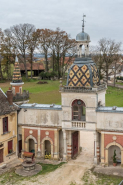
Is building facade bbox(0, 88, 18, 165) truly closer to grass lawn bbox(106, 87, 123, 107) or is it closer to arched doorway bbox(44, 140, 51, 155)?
arched doorway bbox(44, 140, 51, 155)

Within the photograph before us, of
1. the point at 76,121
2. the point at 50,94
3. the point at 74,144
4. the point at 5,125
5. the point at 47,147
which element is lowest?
the point at 47,147

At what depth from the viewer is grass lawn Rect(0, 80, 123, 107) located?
5722cm

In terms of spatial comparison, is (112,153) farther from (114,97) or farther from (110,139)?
(114,97)

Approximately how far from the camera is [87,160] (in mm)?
29109

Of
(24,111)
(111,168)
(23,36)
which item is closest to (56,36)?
(23,36)

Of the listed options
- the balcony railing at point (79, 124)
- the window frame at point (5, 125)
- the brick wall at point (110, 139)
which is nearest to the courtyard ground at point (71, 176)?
the brick wall at point (110, 139)

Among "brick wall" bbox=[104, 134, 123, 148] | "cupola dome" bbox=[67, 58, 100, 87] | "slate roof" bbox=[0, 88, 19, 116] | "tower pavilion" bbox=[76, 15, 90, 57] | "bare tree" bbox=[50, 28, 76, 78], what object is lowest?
"brick wall" bbox=[104, 134, 123, 148]

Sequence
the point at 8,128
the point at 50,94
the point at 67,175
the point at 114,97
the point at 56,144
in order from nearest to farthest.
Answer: the point at 67,175
the point at 8,128
the point at 56,144
the point at 114,97
the point at 50,94

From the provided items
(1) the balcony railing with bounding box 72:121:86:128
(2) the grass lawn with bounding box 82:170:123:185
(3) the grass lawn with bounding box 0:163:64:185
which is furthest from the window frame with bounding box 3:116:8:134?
(2) the grass lawn with bounding box 82:170:123:185

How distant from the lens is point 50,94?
65.4 m

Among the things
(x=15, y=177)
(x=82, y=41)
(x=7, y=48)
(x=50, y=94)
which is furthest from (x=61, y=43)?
(x=15, y=177)

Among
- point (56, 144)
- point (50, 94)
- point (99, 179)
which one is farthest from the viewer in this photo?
point (50, 94)

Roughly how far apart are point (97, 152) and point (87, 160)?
1889 millimetres

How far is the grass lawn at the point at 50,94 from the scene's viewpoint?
57.2m
